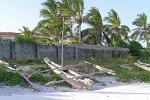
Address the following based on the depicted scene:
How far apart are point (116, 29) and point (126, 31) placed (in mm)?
1019

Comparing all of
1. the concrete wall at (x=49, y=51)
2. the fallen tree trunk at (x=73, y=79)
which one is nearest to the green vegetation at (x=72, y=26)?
Result: the concrete wall at (x=49, y=51)

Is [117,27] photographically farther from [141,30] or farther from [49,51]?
[49,51]

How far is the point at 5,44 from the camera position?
23.2 meters

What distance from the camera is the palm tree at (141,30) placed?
44688 millimetres

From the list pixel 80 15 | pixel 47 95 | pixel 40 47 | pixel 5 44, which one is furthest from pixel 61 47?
pixel 47 95

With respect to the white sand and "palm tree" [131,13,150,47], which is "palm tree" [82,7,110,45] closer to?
"palm tree" [131,13,150,47]

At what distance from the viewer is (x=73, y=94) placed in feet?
45.9

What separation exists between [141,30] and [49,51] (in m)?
21.3

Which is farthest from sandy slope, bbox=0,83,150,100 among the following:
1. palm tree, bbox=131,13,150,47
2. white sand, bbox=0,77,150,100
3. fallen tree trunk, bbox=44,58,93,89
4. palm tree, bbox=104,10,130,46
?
palm tree, bbox=131,13,150,47

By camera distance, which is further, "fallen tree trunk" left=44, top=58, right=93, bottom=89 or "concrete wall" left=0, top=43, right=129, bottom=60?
"concrete wall" left=0, top=43, right=129, bottom=60

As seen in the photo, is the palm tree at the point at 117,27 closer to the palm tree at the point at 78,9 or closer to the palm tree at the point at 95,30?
the palm tree at the point at 95,30

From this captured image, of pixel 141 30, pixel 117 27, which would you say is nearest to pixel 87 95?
pixel 117 27

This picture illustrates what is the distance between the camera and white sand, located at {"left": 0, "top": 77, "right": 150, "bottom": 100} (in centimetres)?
1319

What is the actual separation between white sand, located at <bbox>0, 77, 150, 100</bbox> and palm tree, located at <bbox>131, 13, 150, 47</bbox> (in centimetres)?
2871
